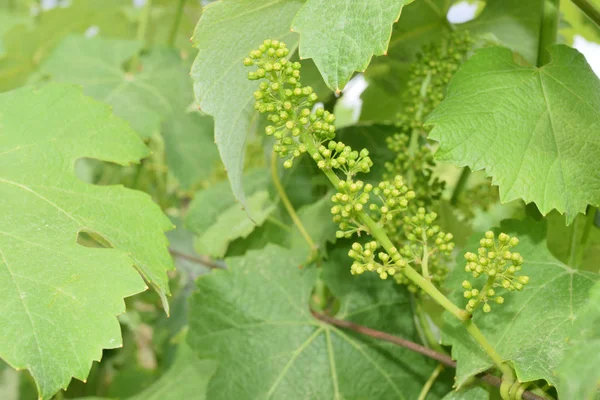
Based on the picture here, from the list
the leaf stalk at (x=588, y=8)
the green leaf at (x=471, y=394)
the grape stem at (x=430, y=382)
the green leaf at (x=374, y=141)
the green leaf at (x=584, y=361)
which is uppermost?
the leaf stalk at (x=588, y=8)

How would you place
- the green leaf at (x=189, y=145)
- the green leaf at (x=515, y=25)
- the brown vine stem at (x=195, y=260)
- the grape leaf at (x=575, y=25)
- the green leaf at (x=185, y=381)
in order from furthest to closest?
1. the brown vine stem at (x=195, y=260)
2. the green leaf at (x=189, y=145)
3. the grape leaf at (x=575, y=25)
4. the green leaf at (x=185, y=381)
5. the green leaf at (x=515, y=25)

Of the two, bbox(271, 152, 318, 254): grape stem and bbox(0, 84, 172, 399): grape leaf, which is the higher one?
bbox(0, 84, 172, 399): grape leaf

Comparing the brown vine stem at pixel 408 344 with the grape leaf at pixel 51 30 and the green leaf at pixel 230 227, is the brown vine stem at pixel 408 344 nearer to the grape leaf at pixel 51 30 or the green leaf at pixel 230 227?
the green leaf at pixel 230 227

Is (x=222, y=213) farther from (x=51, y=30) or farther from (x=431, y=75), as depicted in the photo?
(x=51, y=30)

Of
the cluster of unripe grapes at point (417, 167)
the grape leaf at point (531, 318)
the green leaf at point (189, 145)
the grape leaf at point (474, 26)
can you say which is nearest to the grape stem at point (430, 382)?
the grape leaf at point (531, 318)

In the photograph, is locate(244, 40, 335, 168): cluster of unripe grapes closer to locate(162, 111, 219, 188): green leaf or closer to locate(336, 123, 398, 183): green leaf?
locate(336, 123, 398, 183): green leaf

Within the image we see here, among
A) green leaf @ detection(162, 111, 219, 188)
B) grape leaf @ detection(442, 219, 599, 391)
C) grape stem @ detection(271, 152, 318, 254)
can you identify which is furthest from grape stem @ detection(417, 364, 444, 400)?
green leaf @ detection(162, 111, 219, 188)

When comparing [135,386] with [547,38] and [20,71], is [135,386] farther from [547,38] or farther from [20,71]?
[547,38]
